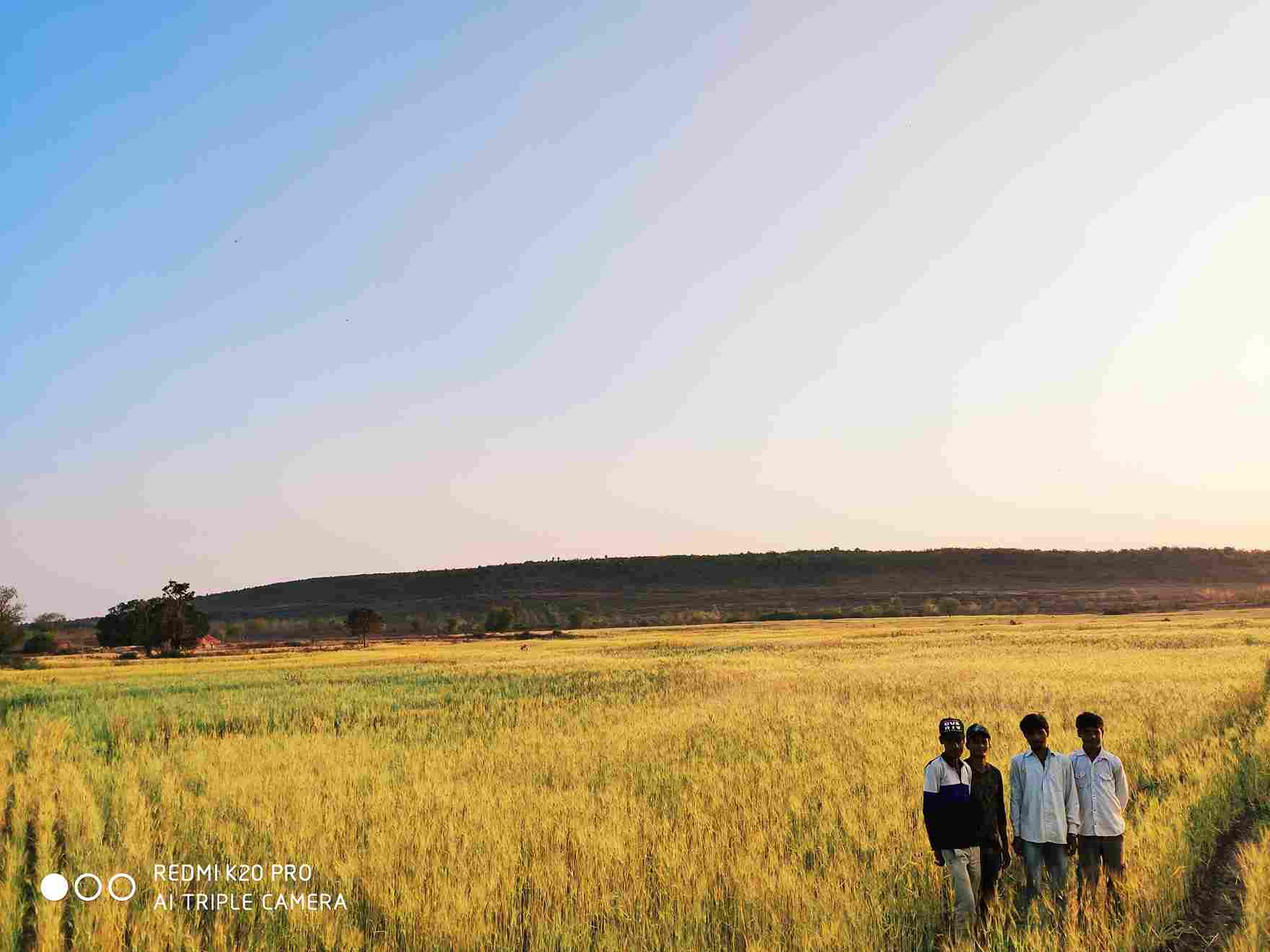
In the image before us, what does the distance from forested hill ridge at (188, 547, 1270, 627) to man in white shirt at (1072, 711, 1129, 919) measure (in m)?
112

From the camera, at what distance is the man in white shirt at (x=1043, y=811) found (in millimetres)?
7691

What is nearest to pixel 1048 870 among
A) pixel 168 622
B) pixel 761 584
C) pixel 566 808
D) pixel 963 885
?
pixel 963 885

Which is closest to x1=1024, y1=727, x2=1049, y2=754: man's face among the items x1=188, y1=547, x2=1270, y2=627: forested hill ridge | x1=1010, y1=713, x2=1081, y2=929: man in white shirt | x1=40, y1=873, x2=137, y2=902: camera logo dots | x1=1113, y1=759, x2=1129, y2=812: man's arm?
x1=1010, y1=713, x2=1081, y2=929: man in white shirt

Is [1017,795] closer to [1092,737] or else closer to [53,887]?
[1092,737]

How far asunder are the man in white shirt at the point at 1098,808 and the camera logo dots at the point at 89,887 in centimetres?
772

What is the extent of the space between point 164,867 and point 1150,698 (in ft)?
66.5

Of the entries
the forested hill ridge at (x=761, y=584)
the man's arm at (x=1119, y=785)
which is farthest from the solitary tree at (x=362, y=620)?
the man's arm at (x=1119, y=785)

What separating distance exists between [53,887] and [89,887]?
12.6 inches

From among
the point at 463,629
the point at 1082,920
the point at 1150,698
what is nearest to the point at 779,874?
the point at 1082,920

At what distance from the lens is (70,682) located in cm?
3662

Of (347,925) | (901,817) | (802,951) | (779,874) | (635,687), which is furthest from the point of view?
(635,687)

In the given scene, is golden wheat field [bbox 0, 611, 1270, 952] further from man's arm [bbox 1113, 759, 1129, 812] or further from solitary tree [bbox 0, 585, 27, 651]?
solitary tree [bbox 0, 585, 27, 651]

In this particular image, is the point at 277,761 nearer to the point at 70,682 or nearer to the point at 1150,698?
the point at 1150,698

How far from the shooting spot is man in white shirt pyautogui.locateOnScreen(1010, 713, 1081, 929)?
769 centimetres
